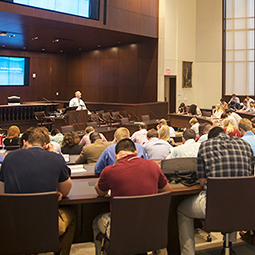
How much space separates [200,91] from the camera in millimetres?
20578

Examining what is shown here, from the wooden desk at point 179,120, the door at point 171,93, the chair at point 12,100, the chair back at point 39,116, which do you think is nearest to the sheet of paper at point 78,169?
the chair back at point 39,116

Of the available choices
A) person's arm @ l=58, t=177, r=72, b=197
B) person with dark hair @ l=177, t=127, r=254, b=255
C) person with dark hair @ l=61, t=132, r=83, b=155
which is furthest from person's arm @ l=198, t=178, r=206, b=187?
person with dark hair @ l=61, t=132, r=83, b=155

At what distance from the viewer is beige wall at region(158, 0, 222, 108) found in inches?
763

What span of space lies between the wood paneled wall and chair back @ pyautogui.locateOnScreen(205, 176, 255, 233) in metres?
14.5

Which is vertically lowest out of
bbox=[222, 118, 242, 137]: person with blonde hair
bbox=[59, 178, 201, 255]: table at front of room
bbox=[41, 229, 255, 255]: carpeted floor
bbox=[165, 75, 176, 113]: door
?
bbox=[41, 229, 255, 255]: carpeted floor

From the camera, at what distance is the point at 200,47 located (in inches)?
803

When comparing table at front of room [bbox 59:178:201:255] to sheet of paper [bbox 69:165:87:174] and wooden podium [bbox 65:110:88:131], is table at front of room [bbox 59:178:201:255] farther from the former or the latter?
wooden podium [bbox 65:110:88:131]

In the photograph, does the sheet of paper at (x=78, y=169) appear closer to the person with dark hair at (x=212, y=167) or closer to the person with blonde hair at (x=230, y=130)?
the person with dark hair at (x=212, y=167)

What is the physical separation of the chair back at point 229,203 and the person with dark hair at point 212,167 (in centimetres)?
13

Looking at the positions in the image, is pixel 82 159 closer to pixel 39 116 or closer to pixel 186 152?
pixel 186 152

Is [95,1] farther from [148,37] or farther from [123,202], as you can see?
[123,202]

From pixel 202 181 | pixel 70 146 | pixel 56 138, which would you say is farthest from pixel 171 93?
pixel 202 181

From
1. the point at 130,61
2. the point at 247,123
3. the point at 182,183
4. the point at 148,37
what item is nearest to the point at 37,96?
the point at 130,61

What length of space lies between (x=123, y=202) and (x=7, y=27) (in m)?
11.8
